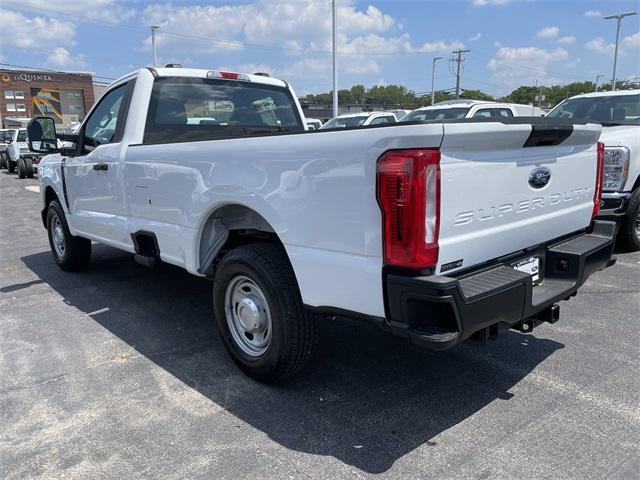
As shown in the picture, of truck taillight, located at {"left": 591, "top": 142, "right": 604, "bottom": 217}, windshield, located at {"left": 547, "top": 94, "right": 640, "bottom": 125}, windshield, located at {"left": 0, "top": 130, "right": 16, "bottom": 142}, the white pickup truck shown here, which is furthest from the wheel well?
windshield, located at {"left": 0, "top": 130, "right": 16, "bottom": 142}

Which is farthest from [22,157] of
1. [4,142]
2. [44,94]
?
[44,94]

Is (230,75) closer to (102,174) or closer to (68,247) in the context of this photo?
(102,174)

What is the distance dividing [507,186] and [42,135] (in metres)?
5.11

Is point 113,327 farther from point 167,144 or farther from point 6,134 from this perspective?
point 6,134

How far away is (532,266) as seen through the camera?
9.86 ft

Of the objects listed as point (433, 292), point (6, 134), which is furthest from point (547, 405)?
point (6, 134)

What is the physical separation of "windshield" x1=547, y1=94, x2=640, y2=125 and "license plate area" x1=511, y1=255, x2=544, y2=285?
4.77 meters

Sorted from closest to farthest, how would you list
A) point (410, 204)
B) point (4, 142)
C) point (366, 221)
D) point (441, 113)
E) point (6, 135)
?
point (410, 204)
point (366, 221)
point (441, 113)
point (4, 142)
point (6, 135)

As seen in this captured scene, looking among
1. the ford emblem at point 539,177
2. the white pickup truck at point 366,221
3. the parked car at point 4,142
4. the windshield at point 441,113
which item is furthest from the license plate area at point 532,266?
the parked car at point 4,142

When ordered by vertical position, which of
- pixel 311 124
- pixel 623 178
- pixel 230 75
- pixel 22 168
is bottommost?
pixel 22 168

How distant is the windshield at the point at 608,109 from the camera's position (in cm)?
721

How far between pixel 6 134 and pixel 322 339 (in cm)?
2857

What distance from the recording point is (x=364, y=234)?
2.45 meters

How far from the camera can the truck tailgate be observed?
2.41 metres
